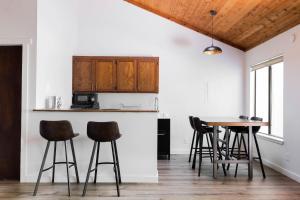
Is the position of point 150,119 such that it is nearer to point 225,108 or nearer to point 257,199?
point 257,199

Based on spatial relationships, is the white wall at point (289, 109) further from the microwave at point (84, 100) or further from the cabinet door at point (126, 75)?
the microwave at point (84, 100)

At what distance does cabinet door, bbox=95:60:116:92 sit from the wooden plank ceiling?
1612 mm

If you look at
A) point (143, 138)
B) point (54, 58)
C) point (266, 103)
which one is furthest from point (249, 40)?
point (54, 58)

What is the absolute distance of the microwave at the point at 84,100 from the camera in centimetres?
603

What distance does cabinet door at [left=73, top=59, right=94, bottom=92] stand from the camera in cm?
634

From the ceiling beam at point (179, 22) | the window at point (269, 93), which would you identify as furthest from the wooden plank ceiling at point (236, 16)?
the window at point (269, 93)

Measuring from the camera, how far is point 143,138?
13.8ft

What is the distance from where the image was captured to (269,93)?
5.73 meters

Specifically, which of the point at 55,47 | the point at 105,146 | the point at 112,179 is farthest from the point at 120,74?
the point at 112,179

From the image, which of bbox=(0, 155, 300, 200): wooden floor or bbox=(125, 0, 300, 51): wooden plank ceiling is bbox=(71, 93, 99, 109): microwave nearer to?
bbox=(0, 155, 300, 200): wooden floor

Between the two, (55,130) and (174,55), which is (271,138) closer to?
(174,55)

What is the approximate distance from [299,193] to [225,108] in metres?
3.17

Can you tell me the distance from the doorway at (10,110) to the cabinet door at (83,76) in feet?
6.90

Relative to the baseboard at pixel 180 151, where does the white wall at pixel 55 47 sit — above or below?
above
